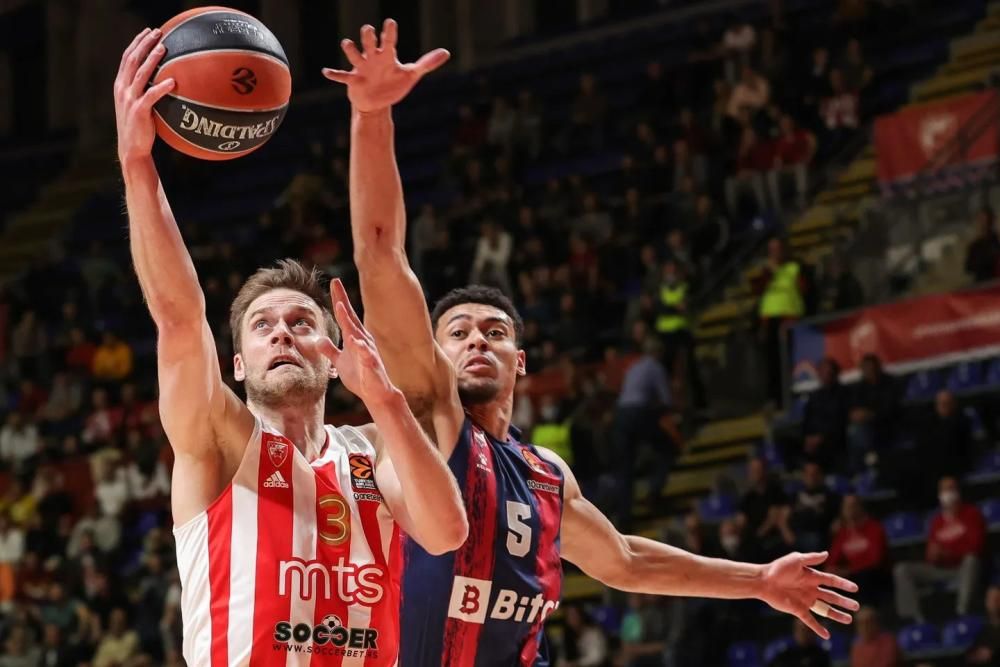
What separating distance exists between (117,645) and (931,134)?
9.34 m

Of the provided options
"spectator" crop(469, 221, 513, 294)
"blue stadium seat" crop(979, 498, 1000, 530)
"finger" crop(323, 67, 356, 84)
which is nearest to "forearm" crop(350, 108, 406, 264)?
"finger" crop(323, 67, 356, 84)

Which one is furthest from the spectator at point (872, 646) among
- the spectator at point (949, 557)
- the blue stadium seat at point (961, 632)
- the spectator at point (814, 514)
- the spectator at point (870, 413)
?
the spectator at point (870, 413)

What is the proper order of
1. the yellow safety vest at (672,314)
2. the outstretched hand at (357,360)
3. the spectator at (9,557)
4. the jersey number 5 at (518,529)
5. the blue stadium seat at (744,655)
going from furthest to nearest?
the spectator at (9,557), the yellow safety vest at (672,314), the blue stadium seat at (744,655), the jersey number 5 at (518,529), the outstretched hand at (357,360)

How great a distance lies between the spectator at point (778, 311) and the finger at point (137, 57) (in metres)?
10.5

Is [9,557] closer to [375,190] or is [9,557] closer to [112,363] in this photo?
[112,363]

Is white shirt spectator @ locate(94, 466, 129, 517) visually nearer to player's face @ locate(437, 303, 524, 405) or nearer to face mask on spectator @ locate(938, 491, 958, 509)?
face mask on spectator @ locate(938, 491, 958, 509)

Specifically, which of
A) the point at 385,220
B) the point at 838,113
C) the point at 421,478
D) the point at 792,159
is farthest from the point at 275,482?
the point at 838,113

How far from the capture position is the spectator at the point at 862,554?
12.7m

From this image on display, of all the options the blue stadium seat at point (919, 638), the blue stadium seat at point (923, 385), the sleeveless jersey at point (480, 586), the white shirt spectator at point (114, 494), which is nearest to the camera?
the sleeveless jersey at point (480, 586)

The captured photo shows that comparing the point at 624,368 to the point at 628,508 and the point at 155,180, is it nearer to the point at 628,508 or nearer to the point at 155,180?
the point at 628,508

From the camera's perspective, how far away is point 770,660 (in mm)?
12594

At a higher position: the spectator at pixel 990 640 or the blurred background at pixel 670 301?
the blurred background at pixel 670 301

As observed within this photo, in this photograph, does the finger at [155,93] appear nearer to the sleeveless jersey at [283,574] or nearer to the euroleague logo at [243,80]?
the euroleague logo at [243,80]

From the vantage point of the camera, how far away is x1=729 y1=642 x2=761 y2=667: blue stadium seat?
13.1 metres
